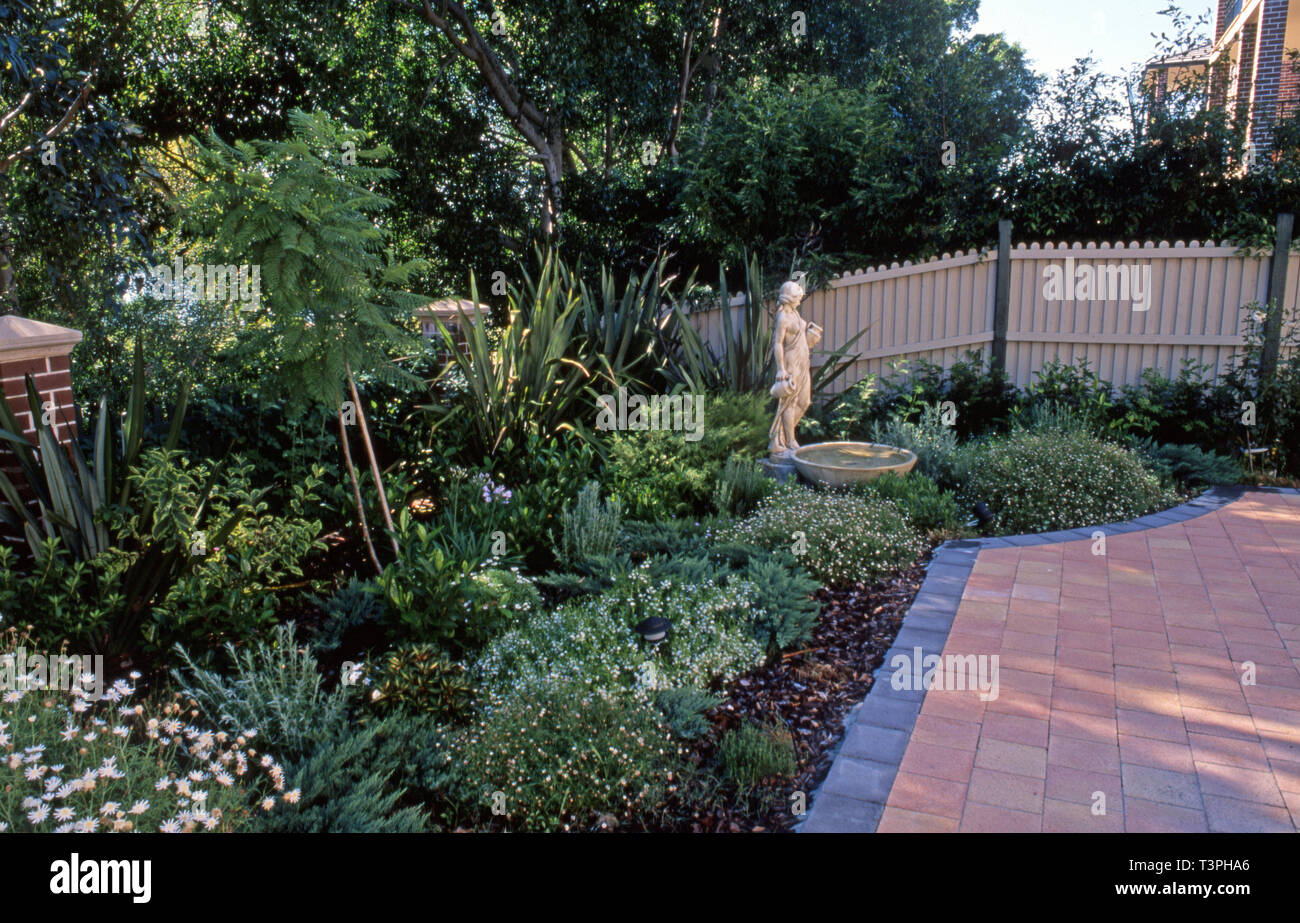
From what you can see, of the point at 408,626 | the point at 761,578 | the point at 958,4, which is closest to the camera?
the point at 408,626

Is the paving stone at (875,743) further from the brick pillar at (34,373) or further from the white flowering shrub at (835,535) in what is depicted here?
the brick pillar at (34,373)

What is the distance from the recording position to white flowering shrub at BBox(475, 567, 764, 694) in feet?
11.8

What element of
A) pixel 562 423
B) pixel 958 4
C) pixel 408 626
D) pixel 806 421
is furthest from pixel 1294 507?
pixel 958 4

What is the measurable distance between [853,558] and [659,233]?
6.89 meters

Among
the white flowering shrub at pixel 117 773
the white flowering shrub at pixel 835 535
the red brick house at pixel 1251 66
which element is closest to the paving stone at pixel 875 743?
the white flowering shrub at pixel 835 535

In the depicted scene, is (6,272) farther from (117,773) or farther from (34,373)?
(117,773)

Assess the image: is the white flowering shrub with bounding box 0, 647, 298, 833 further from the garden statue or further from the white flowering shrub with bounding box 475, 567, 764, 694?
the garden statue

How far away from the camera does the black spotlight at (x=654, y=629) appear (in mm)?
3789

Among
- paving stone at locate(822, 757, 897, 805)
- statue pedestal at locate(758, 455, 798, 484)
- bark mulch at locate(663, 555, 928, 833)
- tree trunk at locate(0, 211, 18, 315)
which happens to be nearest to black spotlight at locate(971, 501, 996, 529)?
bark mulch at locate(663, 555, 928, 833)

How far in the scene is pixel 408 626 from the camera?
3.88m

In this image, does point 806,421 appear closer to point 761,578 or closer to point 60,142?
point 761,578

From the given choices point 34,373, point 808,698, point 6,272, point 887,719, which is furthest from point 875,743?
point 6,272

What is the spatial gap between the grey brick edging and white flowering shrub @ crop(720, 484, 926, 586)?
244 mm

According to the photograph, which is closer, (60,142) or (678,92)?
(60,142)
